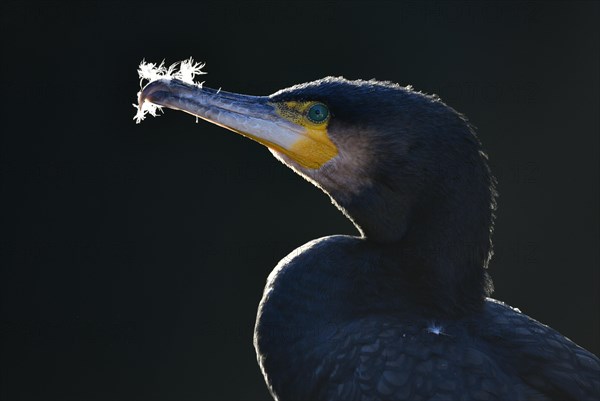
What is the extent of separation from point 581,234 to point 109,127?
3062 millimetres

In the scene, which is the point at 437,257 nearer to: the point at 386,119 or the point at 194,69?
the point at 386,119

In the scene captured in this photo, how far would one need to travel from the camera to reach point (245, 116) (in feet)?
8.45

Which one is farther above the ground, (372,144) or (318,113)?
(318,113)

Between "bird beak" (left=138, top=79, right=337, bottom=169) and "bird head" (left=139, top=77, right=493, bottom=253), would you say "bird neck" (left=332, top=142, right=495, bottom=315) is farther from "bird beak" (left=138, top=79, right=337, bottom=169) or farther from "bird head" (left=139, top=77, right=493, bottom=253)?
"bird beak" (left=138, top=79, right=337, bottom=169)

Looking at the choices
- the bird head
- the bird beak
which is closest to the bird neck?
the bird head

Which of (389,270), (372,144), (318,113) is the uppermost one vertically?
(318,113)

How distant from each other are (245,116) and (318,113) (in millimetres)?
214

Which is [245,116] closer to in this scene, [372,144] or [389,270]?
[372,144]

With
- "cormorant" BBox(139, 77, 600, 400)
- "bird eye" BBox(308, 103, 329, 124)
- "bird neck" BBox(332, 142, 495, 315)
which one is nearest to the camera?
"cormorant" BBox(139, 77, 600, 400)

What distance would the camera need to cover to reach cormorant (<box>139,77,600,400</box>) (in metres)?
2.24

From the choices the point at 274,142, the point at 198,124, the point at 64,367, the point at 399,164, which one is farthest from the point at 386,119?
the point at 64,367

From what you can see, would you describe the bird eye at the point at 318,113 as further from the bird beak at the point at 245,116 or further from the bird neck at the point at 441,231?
the bird neck at the point at 441,231

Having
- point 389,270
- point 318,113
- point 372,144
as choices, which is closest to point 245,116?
point 318,113

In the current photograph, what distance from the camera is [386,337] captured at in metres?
2.28
